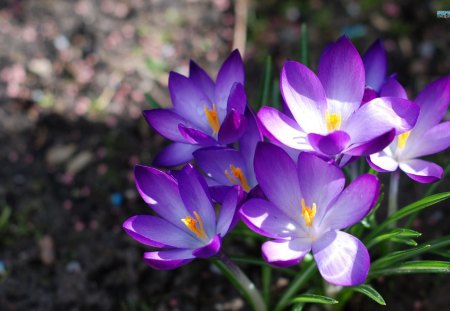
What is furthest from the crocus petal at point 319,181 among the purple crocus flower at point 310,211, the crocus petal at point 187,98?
the crocus petal at point 187,98

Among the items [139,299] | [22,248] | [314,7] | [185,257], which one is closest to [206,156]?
[185,257]

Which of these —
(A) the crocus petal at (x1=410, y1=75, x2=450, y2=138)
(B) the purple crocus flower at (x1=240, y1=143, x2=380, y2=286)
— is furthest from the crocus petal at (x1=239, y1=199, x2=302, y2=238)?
(A) the crocus petal at (x1=410, y1=75, x2=450, y2=138)

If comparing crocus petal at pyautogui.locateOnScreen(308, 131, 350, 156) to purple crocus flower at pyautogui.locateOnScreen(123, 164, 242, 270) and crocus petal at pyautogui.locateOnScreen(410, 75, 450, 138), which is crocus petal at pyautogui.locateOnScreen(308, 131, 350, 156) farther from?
crocus petal at pyautogui.locateOnScreen(410, 75, 450, 138)

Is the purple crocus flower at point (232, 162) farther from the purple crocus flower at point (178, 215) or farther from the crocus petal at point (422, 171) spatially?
the crocus petal at point (422, 171)

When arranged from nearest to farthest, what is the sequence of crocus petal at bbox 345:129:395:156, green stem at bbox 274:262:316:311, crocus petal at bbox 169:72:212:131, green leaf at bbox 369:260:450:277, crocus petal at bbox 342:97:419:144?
1. crocus petal at bbox 345:129:395:156
2. crocus petal at bbox 342:97:419:144
3. green leaf at bbox 369:260:450:277
4. crocus petal at bbox 169:72:212:131
5. green stem at bbox 274:262:316:311

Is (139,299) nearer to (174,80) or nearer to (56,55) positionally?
(174,80)
